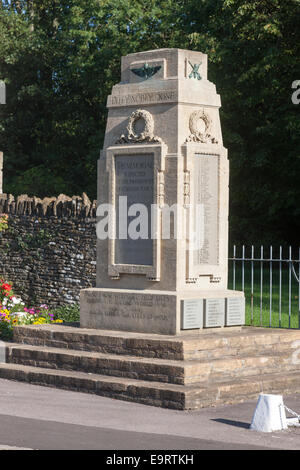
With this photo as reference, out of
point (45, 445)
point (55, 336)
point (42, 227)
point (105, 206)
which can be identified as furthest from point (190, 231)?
point (42, 227)

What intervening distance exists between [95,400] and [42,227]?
27.8 feet

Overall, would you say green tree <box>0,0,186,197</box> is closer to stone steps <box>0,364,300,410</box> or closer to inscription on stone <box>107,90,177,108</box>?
inscription on stone <box>107,90,177,108</box>

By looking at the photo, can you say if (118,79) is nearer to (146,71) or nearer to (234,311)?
(146,71)

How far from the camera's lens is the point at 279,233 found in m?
31.5

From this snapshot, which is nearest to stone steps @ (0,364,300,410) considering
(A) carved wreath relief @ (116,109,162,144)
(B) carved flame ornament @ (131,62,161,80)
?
Answer: (A) carved wreath relief @ (116,109,162,144)

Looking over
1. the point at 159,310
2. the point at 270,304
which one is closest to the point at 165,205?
the point at 159,310

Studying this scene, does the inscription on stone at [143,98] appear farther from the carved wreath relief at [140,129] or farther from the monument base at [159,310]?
the monument base at [159,310]

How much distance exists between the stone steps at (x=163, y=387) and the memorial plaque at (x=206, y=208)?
1.92m

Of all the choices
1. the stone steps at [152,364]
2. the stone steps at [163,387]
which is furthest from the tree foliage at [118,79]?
the stone steps at [163,387]

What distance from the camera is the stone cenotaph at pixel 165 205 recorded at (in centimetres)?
1198

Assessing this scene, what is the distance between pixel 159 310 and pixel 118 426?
304cm

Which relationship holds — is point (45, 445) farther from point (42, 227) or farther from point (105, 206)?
point (42, 227)

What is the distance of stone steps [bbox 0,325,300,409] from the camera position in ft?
34.3

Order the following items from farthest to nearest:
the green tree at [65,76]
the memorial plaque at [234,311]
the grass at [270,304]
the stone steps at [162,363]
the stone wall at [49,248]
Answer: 1. the green tree at [65,76]
2. the stone wall at [49,248]
3. the grass at [270,304]
4. the memorial plaque at [234,311]
5. the stone steps at [162,363]
